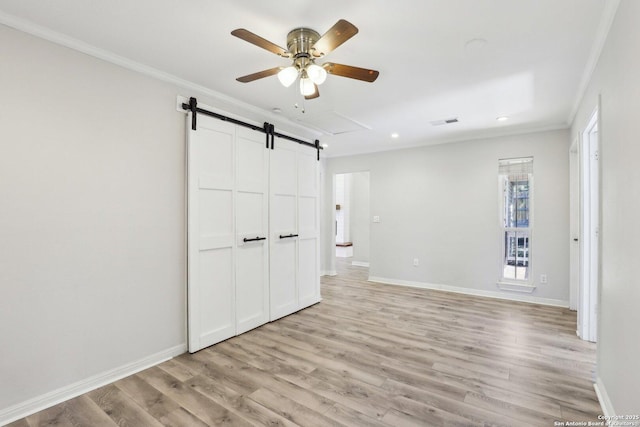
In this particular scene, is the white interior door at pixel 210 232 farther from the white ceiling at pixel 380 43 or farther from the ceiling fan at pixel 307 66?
the ceiling fan at pixel 307 66

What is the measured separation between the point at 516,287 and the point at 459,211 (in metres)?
1.38

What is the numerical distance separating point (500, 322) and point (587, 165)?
194 cm

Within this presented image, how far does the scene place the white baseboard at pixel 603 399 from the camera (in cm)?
193

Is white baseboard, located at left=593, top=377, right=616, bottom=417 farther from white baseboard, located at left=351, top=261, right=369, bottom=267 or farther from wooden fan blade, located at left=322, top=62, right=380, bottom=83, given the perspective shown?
white baseboard, located at left=351, top=261, right=369, bottom=267

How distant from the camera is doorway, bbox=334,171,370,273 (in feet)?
26.3

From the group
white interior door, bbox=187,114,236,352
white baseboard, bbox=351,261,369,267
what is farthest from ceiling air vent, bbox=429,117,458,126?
white baseboard, bbox=351,261,369,267

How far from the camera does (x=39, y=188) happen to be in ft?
6.92

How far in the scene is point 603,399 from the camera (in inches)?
82.4

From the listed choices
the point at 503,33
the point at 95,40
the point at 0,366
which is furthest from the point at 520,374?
the point at 95,40

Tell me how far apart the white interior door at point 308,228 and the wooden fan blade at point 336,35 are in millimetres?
2400

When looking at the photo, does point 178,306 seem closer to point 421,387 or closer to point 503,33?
point 421,387

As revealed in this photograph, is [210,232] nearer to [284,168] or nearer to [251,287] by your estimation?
[251,287]

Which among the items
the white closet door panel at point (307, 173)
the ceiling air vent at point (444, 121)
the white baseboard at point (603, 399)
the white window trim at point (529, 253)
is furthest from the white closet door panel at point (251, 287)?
the white window trim at point (529, 253)

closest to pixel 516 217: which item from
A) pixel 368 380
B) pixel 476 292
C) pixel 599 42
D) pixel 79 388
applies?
pixel 476 292
